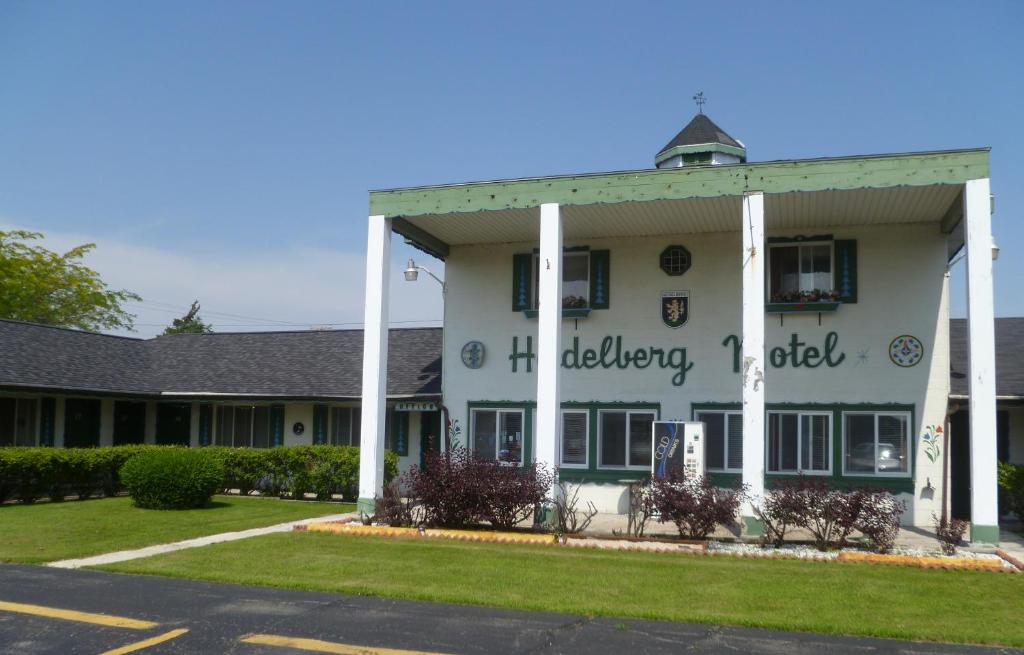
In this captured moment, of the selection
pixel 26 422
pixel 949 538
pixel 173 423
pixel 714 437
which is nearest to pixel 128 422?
pixel 173 423

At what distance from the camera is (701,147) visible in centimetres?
2234

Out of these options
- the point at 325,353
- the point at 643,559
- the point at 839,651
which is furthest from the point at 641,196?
the point at 325,353

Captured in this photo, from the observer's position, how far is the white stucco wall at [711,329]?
Result: 16.5 m

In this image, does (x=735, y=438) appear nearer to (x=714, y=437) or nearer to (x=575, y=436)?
(x=714, y=437)

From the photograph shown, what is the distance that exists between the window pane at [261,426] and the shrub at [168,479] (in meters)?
5.38

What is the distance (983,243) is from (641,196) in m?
5.39

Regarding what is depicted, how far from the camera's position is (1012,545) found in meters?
13.9

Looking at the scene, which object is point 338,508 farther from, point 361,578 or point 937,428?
point 937,428

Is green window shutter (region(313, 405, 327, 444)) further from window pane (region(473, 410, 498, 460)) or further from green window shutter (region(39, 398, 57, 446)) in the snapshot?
green window shutter (region(39, 398, 57, 446))

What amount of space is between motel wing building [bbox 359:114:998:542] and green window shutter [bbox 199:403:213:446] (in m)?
8.64

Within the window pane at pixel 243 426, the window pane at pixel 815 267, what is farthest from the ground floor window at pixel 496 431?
the window pane at pixel 243 426

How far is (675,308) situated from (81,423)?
15712 millimetres

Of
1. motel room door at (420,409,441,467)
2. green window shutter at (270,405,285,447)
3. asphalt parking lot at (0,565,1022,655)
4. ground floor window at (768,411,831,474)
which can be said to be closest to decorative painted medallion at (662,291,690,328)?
ground floor window at (768,411,831,474)

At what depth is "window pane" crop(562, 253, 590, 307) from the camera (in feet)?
61.4
